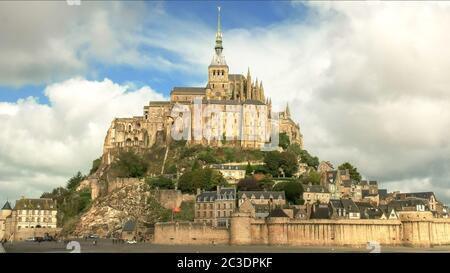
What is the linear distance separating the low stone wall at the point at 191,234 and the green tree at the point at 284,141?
3687 cm

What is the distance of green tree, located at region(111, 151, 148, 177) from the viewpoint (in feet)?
325

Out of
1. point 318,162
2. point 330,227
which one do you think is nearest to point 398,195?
point 318,162

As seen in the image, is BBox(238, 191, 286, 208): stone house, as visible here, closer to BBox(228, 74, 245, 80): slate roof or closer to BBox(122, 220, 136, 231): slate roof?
BBox(122, 220, 136, 231): slate roof

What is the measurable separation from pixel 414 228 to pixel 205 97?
169ft

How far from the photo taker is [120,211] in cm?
8819

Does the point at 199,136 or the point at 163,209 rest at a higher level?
the point at 199,136

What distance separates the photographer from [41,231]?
315 ft

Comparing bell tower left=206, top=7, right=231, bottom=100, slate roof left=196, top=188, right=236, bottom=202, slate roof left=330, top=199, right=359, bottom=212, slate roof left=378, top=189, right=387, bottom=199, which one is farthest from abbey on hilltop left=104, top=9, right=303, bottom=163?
slate roof left=330, top=199, right=359, bottom=212

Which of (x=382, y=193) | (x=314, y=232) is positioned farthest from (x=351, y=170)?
(x=314, y=232)

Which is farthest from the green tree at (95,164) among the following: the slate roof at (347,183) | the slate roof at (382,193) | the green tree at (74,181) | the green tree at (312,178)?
the slate roof at (382,193)

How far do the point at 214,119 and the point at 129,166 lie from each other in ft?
53.6

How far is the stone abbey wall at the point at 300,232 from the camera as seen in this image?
7231 centimetres
